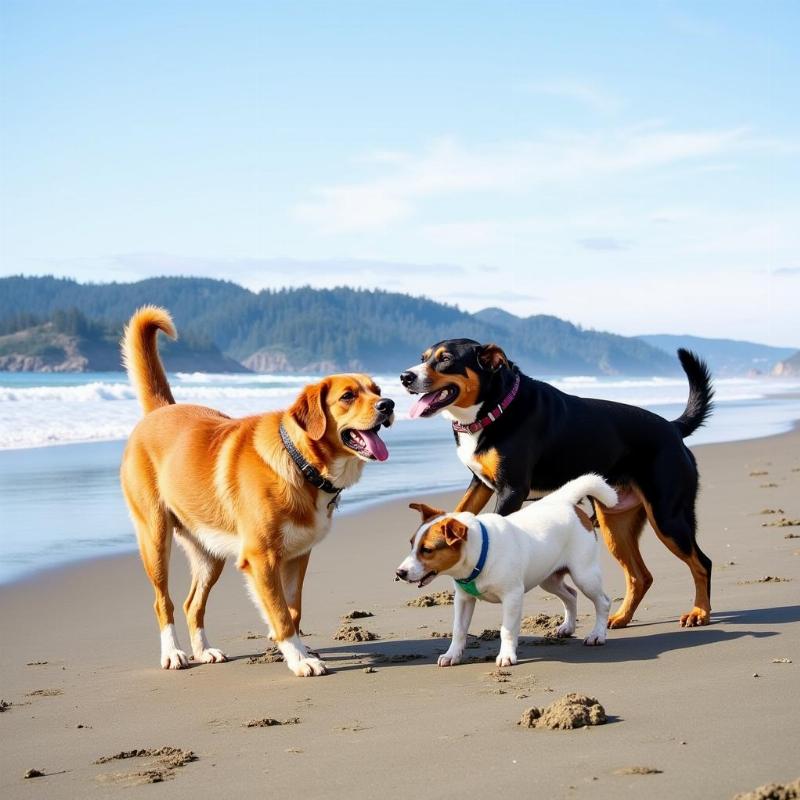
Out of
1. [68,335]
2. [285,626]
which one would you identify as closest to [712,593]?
[285,626]

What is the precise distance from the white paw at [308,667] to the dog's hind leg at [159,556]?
77 cm

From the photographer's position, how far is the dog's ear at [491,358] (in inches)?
238

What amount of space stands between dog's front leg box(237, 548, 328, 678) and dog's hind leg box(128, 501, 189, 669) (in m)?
0.66

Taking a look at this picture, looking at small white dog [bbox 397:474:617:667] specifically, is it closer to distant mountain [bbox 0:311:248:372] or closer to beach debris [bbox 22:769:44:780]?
beach debris [bbox 22:769:44:780]

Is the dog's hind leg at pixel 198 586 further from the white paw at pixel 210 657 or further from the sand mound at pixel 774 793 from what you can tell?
the sand mound at pixel 774 793

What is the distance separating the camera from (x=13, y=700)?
496 centimetres

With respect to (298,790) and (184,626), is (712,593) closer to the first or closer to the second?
(184,626)

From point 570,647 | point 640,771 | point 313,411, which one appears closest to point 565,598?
point 570,647

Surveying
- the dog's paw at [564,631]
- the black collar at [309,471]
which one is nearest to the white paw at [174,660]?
the black collar at [309,471]

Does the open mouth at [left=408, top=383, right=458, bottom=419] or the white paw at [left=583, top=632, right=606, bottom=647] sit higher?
the open mouth at [left=408, top=383, right=458, bottom=419]

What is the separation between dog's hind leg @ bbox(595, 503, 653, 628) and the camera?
6199 mm

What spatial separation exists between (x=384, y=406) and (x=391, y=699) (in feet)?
5.03

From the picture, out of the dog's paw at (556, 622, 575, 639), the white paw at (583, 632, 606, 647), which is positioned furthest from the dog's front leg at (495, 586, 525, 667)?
the dog's paw at (556, 622, 575, 639)

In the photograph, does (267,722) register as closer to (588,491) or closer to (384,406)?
(384,406)
